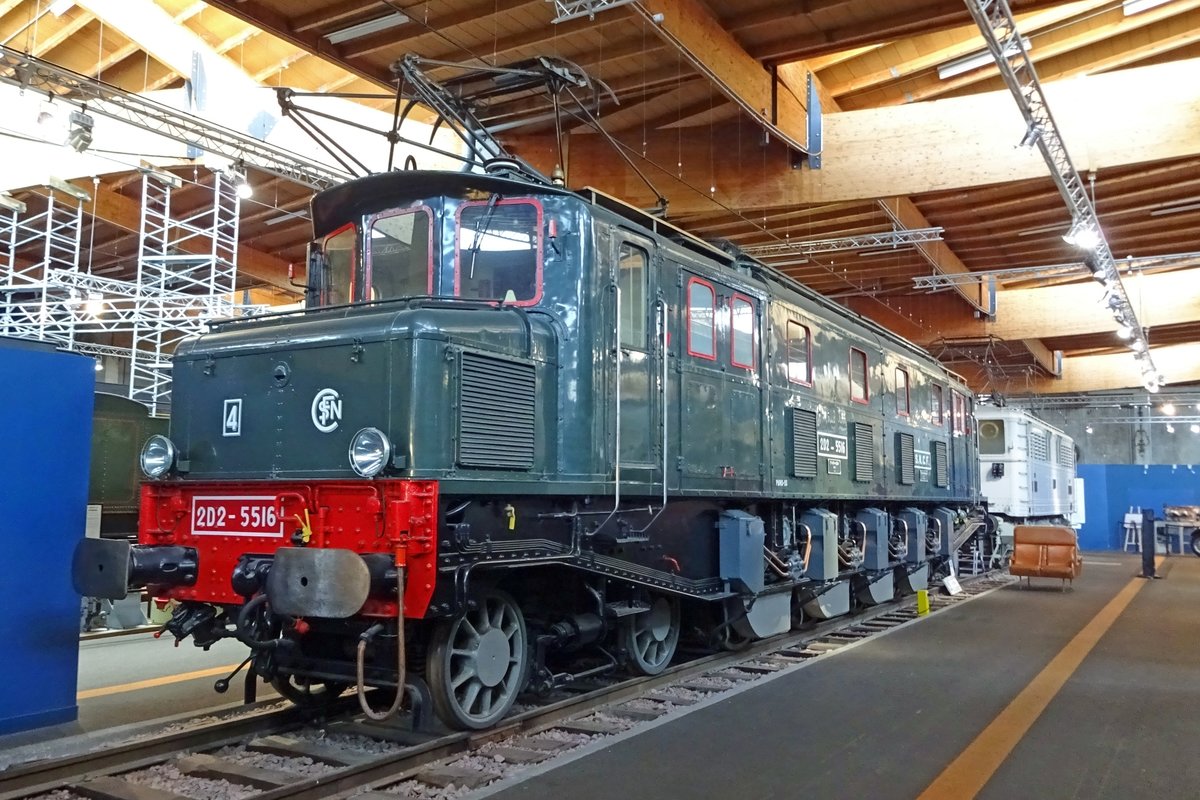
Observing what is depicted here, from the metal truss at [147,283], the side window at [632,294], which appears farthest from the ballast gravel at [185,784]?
the metal truss at [147,283]

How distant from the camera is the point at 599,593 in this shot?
660 cm

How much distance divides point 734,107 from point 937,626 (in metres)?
6.80

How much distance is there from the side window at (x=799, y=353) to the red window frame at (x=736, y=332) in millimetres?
843

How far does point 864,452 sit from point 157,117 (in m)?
9.93

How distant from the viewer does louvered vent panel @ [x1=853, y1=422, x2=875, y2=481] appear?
37.0 ft

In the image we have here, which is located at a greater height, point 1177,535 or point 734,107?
point 734,107

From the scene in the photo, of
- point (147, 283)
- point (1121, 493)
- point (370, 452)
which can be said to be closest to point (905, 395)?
point (370, 452)

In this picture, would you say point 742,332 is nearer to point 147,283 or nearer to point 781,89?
point 781,89

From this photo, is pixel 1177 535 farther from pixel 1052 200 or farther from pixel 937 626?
pixel 937 626

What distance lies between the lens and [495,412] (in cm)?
575

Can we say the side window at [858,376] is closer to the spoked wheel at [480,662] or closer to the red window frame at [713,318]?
the red window frame at [713,318]

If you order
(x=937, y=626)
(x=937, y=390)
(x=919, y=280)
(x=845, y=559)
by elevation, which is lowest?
(x=937, y=626)

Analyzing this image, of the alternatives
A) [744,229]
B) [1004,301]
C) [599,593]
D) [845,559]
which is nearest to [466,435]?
[599,593]

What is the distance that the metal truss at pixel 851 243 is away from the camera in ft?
48.5
